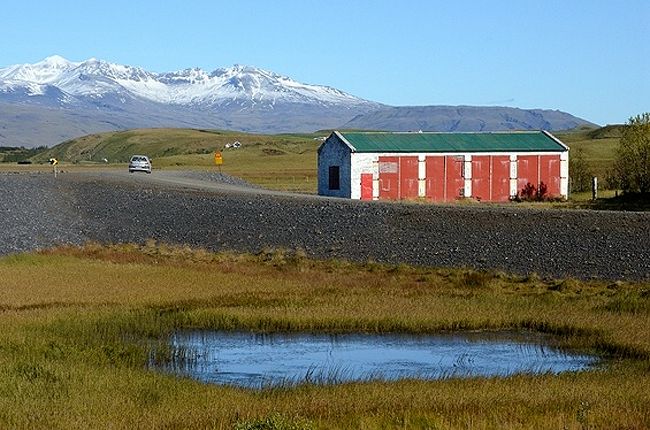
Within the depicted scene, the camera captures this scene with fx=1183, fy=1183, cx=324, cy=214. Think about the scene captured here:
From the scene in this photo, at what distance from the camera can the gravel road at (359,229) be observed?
123ft

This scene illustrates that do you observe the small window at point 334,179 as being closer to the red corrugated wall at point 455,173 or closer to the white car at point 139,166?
the red corrugated wall at point 455,173

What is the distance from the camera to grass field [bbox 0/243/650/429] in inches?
575

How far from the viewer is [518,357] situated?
850 inches

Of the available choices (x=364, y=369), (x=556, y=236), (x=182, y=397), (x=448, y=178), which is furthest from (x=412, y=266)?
(x=448, y=178)

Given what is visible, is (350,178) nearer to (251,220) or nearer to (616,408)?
(251,220)

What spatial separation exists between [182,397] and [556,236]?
25482 mm

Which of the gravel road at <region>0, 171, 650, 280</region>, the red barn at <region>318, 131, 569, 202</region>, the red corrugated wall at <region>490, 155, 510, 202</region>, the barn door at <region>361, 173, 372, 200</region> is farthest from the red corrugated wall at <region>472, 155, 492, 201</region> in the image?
the gravel road at <region>0, 171, 650, 280</region>

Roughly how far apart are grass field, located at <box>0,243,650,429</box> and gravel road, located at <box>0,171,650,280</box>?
256cm

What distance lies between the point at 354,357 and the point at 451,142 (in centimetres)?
4508

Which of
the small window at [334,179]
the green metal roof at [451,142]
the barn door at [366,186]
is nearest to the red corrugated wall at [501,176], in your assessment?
the green metal roof at [451,142]

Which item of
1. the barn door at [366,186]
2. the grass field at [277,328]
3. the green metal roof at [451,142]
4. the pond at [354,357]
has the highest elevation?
the green metal roof at [451,142]

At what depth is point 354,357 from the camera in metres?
21.4

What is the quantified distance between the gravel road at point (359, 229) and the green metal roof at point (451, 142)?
9667mm

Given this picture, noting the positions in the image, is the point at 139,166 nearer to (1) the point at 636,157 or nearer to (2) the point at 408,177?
(2) the point at 408,177
